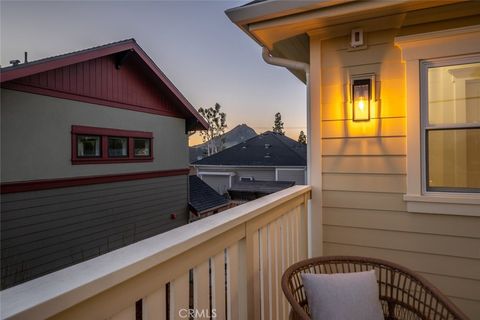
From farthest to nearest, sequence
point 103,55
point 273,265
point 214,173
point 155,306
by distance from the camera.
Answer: point 214,173 → point 103,55 → point 273,265 → point 155,306

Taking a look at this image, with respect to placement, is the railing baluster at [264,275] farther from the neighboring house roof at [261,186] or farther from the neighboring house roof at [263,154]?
the neighboring house roof at [263,154]

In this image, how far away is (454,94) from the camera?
222 cm

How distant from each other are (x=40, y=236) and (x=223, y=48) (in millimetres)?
9897

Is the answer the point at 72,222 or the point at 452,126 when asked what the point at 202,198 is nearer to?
the point at 72,222

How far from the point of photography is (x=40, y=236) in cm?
611

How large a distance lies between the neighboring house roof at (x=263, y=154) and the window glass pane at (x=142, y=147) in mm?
9346

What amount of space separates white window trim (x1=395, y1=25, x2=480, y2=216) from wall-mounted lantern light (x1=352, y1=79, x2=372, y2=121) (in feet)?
0.90

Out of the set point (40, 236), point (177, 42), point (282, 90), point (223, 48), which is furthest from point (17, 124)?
point (282, 90)

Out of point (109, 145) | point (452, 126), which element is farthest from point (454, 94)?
point (109, 145)

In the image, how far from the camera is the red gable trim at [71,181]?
572 centimetres

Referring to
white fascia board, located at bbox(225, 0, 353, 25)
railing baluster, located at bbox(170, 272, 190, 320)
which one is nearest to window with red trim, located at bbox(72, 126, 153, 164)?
white fascia board, located at bbox(225, 0, 353, 25)

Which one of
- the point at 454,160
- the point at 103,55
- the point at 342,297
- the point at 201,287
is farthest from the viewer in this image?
the point at 103,55

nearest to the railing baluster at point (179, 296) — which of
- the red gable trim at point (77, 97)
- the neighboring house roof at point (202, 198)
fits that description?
the red gable trim at point (77, 97)

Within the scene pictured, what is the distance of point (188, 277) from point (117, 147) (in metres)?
7.63
